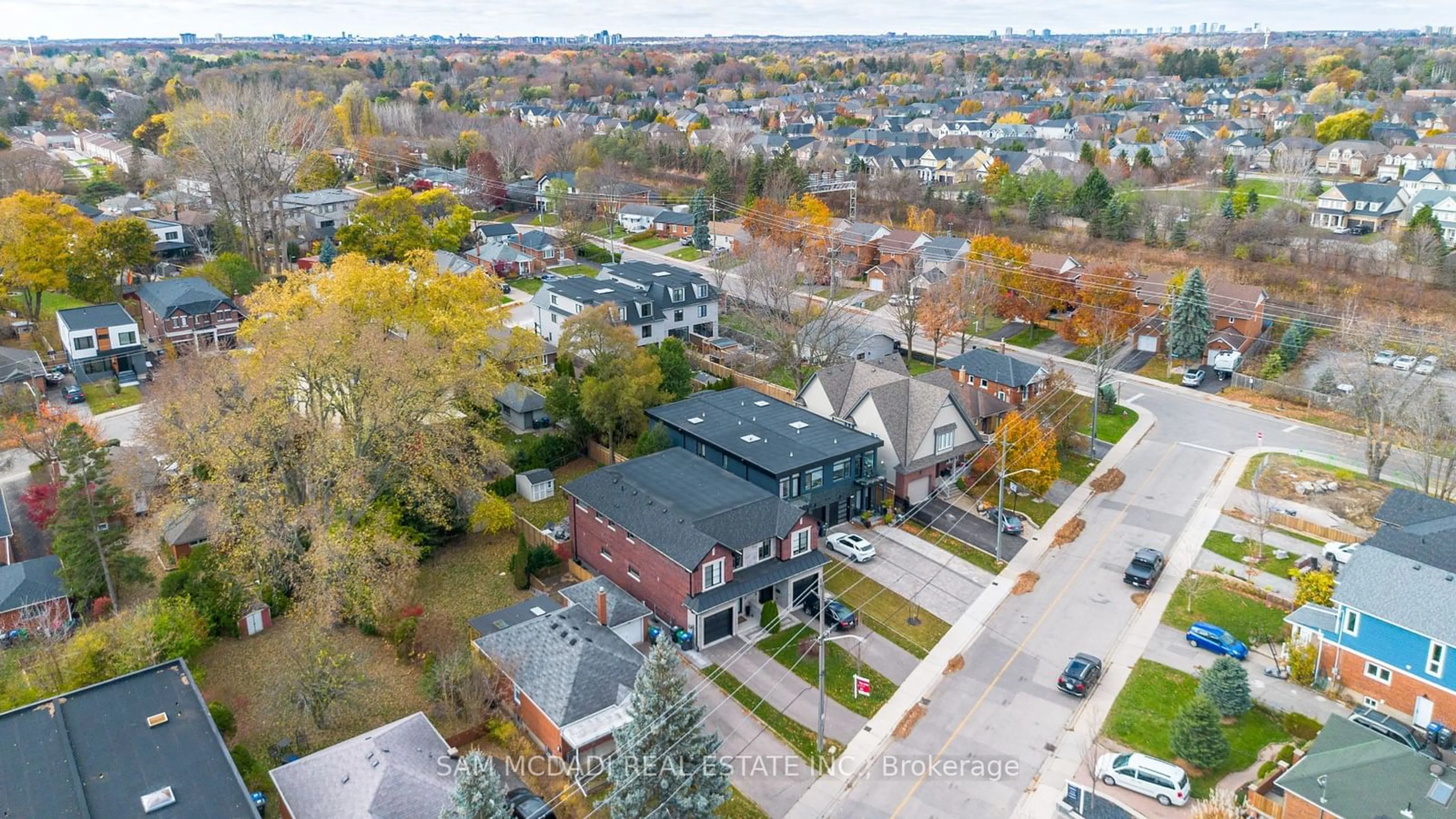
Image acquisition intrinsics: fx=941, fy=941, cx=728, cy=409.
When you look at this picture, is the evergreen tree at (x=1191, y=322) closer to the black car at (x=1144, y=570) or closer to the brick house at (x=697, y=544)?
the black car at (x=1144, y=570)

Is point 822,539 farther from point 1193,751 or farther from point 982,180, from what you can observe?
point 982,180

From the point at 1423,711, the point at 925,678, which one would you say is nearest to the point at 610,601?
the point at 925,678

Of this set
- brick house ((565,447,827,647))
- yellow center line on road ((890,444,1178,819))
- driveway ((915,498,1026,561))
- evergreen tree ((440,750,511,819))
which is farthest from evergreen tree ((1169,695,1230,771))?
evergreen tree ((440,750,511,819))

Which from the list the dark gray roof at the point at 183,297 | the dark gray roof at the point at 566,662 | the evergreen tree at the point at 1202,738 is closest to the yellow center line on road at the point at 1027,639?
the evergreen tree at the point at 1202,738

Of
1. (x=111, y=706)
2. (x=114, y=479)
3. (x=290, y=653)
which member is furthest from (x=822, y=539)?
(x=114, y=479)

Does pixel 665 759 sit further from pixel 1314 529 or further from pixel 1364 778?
pixel 1314 529

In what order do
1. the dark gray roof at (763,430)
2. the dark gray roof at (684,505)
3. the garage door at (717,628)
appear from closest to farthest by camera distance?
the garage door at (717,628) → the dark gray roof at (684,505) → the dark gray roof at (763,430)
